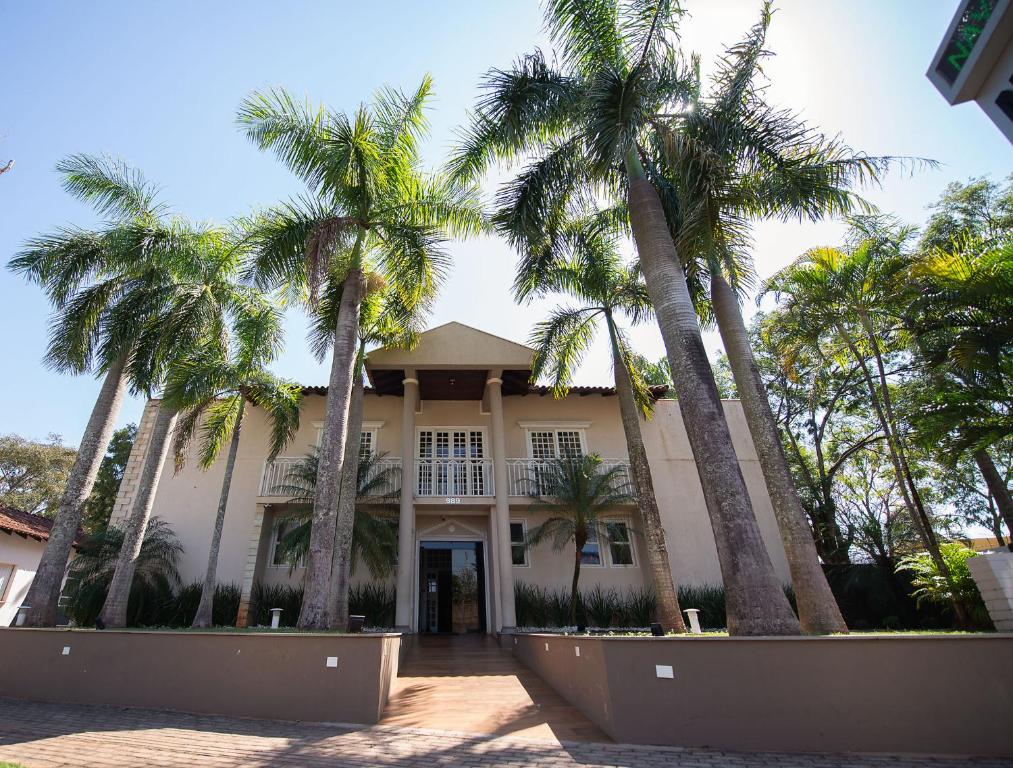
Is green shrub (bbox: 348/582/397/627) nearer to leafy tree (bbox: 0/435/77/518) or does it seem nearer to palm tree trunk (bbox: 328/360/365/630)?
palm tree trunk (bbox: 328/360/365/630)

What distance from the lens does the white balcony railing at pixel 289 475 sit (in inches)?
547

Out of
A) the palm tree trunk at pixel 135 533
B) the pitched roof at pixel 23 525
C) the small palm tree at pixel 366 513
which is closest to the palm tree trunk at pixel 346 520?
the small palm tree at pixel 366 513

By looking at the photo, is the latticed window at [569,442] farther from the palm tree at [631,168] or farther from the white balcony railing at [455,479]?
the palm tree at [631,168]

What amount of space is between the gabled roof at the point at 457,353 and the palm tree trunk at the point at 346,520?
1736 mm

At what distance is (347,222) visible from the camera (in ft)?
31.4

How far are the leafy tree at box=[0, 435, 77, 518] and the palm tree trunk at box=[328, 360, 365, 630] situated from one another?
24194 millimetres

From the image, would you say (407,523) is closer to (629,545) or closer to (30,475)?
(629,545)

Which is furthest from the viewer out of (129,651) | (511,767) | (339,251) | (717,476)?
(339,251)

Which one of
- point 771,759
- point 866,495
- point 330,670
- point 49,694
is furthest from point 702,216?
point 866,495

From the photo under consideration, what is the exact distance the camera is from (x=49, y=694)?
6.95 metres

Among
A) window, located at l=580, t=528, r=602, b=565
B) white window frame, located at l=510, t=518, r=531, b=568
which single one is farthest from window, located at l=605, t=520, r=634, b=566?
white window frame, located at l=510, t=518, r=531, b=568

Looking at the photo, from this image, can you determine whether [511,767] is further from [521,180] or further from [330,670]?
[521,180]

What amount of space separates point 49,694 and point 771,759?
9120 mm

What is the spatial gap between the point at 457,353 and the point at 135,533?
27.7 ft
